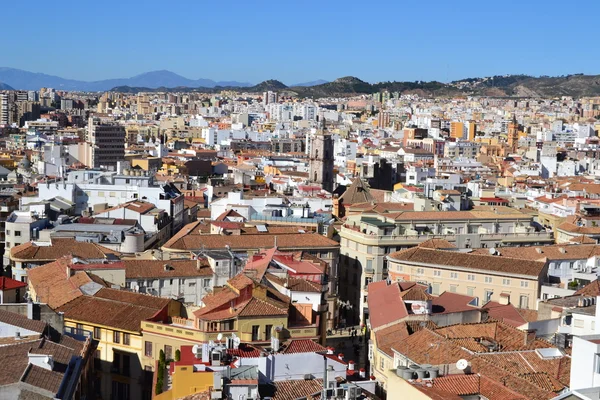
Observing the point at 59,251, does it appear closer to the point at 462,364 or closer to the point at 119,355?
the point at 119,355

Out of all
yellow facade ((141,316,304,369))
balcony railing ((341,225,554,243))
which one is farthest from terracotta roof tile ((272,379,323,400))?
balcony railing ((341,225,554,243))

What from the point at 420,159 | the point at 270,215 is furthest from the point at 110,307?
the point at 420,159

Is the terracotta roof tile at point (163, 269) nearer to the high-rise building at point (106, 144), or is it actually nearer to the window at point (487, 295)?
the window at point (487, 295)

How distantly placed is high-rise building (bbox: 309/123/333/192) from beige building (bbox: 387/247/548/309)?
33593 mm

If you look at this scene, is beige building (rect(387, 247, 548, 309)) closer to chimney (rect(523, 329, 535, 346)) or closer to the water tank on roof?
chimney (rect(523, 329, 535, 346))

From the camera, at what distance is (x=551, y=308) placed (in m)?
29.5

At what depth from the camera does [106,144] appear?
10738 cm

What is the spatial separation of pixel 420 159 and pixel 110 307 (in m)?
93.1

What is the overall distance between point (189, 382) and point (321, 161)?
54432 mm

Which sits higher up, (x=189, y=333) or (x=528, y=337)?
(x=528, y=337)

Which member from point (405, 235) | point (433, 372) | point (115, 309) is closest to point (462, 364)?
point (433, 372)

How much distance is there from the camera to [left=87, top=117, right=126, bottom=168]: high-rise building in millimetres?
104250

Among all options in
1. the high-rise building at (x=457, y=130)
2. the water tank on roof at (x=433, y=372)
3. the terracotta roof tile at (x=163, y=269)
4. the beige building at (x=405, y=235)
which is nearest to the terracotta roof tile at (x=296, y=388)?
the water tank on roof at (x=433, y=372)

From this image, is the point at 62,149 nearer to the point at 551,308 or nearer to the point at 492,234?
the point at 492,234
